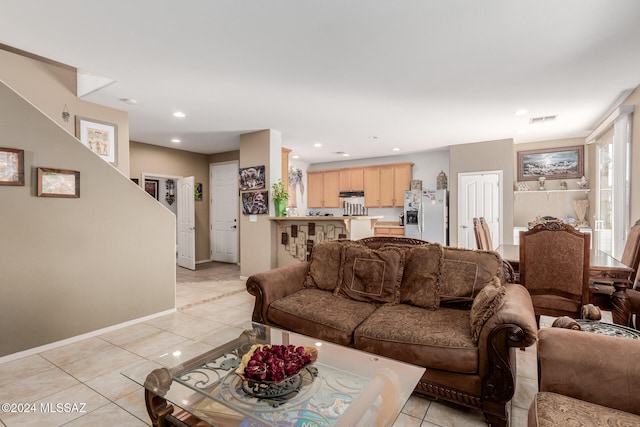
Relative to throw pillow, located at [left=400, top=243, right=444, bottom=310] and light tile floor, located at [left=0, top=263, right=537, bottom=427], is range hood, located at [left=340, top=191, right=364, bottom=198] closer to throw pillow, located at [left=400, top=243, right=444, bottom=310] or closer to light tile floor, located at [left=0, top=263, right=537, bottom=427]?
light tile floor, located at [left=0, top=263, right=537, bottom=427]

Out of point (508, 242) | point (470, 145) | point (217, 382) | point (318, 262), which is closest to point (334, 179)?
point (470, 145)

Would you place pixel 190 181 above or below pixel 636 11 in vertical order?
below

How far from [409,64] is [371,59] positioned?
38cm

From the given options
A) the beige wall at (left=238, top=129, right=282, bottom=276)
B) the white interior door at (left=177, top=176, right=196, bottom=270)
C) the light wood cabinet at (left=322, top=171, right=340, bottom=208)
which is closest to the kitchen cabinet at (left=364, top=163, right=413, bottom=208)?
the light wood cabinet at (left=322, top=171, right=340, bottom=208)

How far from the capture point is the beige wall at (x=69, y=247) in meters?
2.62

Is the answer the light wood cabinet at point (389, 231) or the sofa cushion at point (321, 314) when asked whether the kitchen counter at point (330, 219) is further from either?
the light wood cabinet at point (389, 231)

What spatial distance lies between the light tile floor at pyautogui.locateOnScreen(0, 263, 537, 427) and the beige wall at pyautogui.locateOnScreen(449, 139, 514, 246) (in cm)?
386

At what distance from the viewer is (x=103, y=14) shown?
84.1 inches

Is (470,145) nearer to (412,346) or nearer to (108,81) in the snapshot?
(412,346)

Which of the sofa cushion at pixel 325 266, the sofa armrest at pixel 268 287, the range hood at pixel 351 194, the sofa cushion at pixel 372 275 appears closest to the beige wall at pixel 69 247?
the sofa armrest at pixel 268 287

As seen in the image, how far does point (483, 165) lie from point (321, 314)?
5.17 m

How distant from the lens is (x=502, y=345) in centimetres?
172

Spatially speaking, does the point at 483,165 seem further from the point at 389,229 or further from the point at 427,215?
the point at 389,229

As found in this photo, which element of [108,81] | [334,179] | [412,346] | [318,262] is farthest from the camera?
[334,179]
